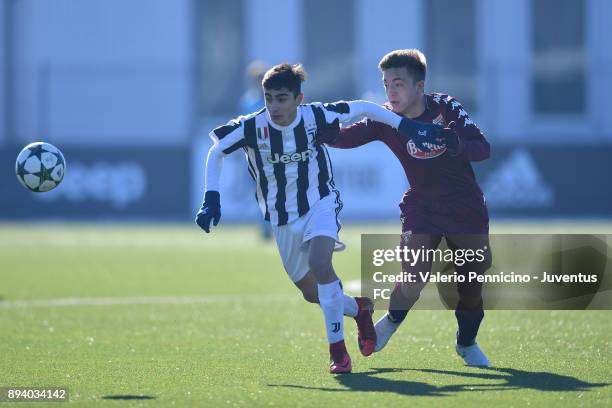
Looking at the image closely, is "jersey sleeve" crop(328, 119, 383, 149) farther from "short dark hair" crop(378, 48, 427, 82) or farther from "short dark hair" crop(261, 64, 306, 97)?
"short dark hair" crop(261, 64, 306, 97)

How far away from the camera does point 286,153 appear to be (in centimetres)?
719

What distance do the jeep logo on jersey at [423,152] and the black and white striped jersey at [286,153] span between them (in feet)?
0.91

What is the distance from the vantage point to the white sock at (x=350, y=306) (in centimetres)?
736

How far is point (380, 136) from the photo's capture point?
7.66 metres

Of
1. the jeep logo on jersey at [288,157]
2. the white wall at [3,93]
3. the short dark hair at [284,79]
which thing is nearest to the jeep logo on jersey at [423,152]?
the jeep logo on jersey at [288,157]

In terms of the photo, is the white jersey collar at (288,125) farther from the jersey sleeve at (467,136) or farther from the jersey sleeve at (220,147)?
the jersey sleeve at (467,136)

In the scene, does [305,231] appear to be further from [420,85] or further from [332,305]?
[420,85]

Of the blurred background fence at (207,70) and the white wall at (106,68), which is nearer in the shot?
the blurred background fence at (207,70)

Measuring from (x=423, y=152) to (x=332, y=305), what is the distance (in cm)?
109

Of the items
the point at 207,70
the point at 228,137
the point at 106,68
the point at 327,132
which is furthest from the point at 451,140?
the point at 207,70

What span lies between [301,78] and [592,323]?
126 inches

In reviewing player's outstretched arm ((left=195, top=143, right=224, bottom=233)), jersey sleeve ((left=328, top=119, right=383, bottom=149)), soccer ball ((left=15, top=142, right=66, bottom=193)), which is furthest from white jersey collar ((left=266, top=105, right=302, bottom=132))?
soccer ball ((left=15, top=142, right=66, bottom=193))

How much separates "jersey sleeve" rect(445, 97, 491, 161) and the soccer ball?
2525mm

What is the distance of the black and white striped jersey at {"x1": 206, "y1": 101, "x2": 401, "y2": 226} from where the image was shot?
718 centimetres
